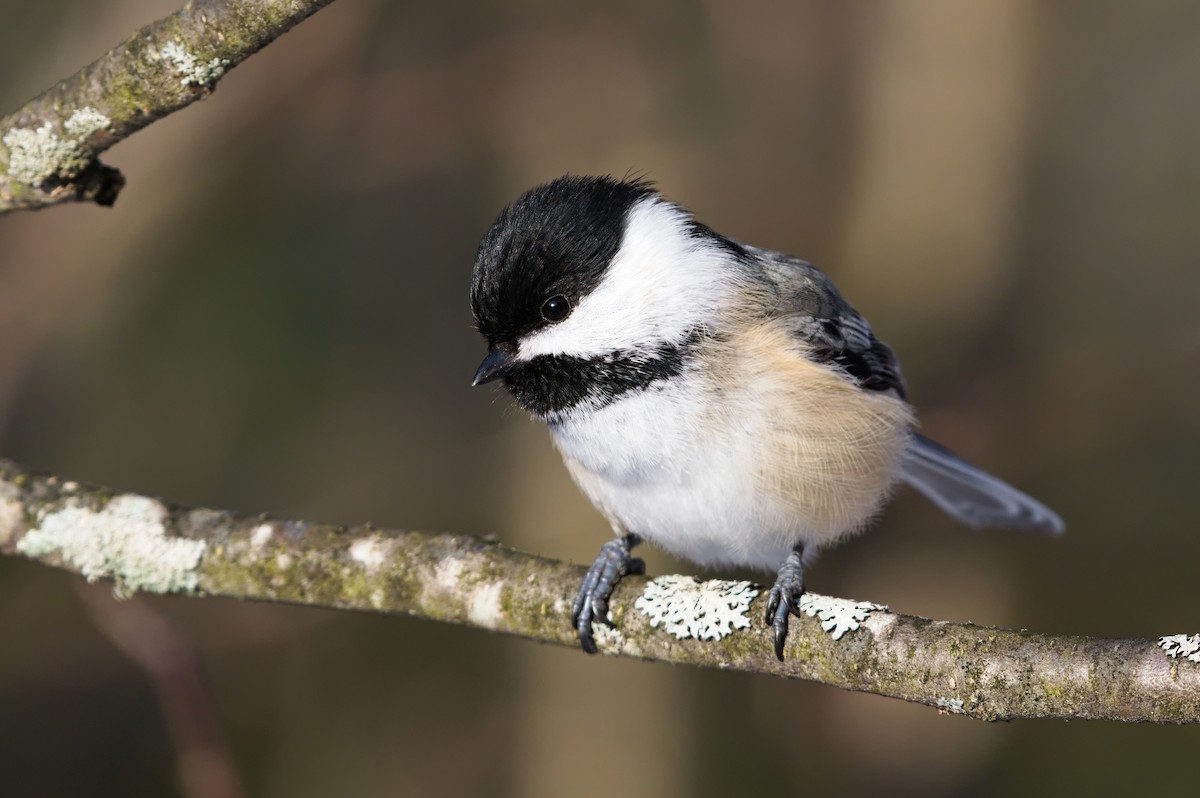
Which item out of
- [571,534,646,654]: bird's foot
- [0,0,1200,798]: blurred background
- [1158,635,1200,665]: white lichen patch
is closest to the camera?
[1158,635,1200,665]: white lichen patch

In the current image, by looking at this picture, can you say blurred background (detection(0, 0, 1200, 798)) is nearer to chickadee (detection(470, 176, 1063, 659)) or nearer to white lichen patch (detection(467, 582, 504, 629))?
chickadee (detection(470, 176, 1063, 659))

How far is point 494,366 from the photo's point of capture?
7.66 ft

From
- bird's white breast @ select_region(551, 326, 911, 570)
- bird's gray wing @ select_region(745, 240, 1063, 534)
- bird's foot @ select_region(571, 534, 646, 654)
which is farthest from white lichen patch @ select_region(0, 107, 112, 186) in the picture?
bird's gray wing @ select_region(745, 240, 1063, 534)

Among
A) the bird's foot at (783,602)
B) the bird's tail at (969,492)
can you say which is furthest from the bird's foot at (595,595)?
the bird's tail at (969,492)

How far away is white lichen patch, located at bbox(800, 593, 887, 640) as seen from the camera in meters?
1.82

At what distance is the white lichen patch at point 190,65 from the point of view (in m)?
1.77

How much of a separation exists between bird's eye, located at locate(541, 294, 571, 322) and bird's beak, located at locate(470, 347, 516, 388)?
0.43 feet

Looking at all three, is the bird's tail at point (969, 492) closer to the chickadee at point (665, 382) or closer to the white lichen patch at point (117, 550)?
the chickadee at point (665, 382)

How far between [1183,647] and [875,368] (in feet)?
4.73

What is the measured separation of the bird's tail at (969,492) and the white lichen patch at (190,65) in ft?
6.57

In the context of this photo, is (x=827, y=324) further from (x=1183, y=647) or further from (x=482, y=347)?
(x=482, y=347)

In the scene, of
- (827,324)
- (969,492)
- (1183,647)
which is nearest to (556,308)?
(827,324)

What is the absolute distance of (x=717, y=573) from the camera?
12.0 ft

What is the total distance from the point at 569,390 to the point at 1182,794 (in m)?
2.65
